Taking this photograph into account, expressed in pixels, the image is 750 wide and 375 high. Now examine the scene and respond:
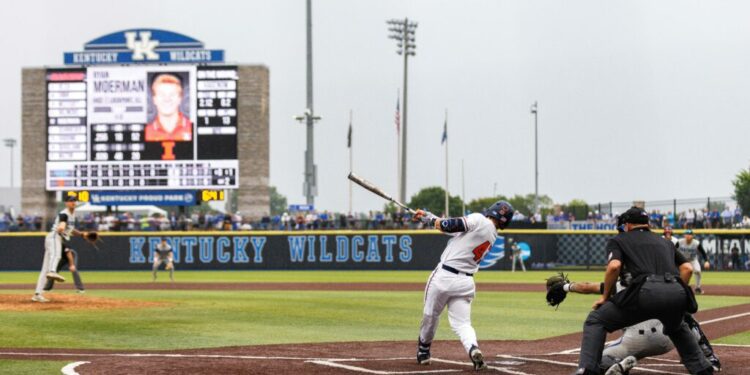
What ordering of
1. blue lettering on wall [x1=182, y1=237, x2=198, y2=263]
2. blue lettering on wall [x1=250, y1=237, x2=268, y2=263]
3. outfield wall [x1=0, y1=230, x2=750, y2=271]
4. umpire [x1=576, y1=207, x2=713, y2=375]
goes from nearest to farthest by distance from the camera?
umpire [x1=576, y1=207, x2=713, y2=375] → outfield wall [x1=0, y1=230, x2=750, y2=271] → blue lettering on wall [x1=250, y1=237, x2=268, y2=263] → blue lettering on wall [x1=182, y1=237, x2=198, y2=263]

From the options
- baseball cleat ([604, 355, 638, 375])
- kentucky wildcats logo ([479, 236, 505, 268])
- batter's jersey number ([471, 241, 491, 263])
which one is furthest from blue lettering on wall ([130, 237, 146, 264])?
baseball cleat ([604, 355, 638, 375])

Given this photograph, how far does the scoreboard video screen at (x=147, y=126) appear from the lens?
164 ft

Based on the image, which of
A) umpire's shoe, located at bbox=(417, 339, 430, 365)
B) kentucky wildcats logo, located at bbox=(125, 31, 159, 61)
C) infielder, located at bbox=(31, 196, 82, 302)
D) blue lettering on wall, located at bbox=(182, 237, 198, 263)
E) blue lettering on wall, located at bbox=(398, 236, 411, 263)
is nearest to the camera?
umpire's shoe, located at bbox=(417, 339, 430, 365)

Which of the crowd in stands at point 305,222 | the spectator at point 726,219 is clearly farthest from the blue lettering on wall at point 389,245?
the spectator at point 726,219

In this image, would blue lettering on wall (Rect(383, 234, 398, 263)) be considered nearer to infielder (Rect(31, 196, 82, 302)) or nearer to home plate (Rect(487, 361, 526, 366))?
infielder (Rect(31, 196, 82, 302))

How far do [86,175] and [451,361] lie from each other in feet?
137

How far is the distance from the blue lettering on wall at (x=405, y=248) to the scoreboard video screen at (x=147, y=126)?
8703 mm

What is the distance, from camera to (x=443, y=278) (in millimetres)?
11602

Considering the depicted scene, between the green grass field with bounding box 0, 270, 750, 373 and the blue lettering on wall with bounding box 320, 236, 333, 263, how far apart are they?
71.0 feet

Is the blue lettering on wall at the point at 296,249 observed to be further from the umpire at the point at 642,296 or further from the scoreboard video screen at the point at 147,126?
the umpire at the point at 642,296

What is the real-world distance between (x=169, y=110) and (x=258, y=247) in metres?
7.94

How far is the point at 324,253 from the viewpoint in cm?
4909

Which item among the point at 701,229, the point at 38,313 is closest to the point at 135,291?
the point at 38,313

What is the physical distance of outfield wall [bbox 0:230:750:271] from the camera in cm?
4872
